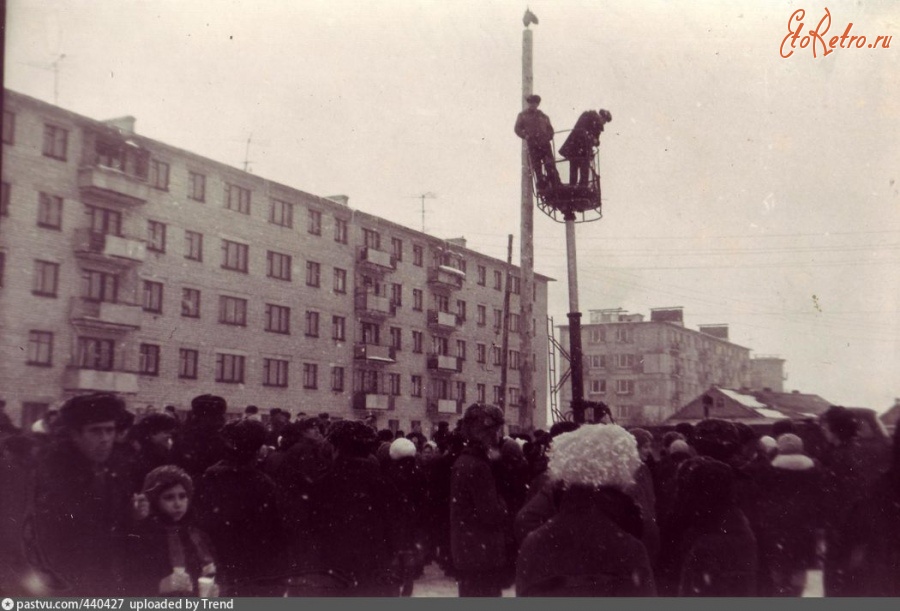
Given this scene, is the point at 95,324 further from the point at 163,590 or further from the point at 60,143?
the point at 163,590

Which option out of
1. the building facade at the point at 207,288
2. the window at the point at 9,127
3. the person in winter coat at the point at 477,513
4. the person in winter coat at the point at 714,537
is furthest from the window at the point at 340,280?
the person in winter coat at the point at 714,537

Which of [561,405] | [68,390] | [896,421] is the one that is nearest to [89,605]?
[68,390]

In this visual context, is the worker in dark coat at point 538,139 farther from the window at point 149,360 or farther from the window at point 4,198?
the window at point 4,198

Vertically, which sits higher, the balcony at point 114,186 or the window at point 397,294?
the balcony at point 114,186

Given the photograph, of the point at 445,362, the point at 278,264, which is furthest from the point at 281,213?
the point at 445,362

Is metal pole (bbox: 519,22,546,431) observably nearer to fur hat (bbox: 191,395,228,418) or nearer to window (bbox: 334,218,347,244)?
window (bbox: 334,218,347,244)

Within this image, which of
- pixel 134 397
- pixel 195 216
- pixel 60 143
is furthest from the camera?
pixel 134 397

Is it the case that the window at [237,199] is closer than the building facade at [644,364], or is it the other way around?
the window at [237,199]
